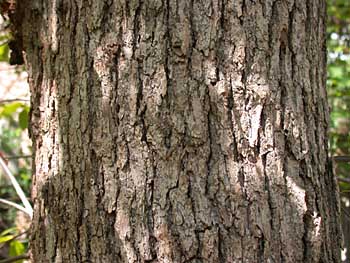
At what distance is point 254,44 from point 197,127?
26 cm

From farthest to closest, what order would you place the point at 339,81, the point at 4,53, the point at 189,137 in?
1. the point at 339,81
2. the point at 4,53
3. the point at 189,137

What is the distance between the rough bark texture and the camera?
1372 millimetres

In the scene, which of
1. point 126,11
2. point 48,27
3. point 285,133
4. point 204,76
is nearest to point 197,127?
point 204,76

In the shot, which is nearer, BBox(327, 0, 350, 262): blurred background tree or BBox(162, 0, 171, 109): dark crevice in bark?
BBox(162, 0, 171, 109): dark crevice in bark

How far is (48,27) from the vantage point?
1573mm

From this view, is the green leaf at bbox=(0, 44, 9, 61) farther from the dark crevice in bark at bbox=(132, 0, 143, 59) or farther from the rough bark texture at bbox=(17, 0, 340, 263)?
the dark crevice in bark at bbox=(132, 0, 143, 59)

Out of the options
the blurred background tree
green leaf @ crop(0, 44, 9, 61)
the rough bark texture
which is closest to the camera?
the rough bark texture

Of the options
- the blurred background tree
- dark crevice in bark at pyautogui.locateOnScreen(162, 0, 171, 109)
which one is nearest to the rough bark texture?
dark crevice in bark at pyautogui.locateOnScreen(162, 0, 171, 109)

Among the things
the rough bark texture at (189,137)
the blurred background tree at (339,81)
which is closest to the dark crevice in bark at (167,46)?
the rough bark texture at (189,137)

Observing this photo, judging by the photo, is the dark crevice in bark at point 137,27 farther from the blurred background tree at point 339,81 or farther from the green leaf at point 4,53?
the blurred background tree at point 339,81

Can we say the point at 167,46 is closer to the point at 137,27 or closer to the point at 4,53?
the point at 137,27

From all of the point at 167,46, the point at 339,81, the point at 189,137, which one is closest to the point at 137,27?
the point at 167,46

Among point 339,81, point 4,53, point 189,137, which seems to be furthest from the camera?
point 339,81

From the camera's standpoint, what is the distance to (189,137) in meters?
1.38
